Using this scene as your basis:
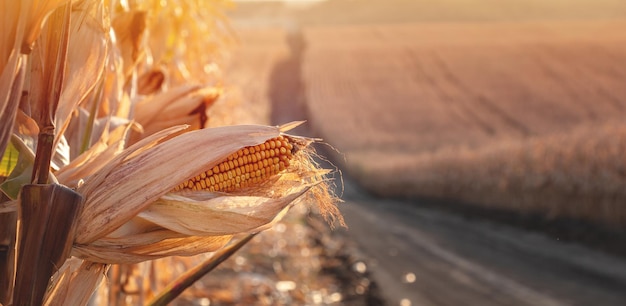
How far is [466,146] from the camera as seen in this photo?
26.0m

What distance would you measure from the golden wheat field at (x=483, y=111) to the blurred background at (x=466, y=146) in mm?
67

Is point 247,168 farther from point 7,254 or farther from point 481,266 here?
point 481,266

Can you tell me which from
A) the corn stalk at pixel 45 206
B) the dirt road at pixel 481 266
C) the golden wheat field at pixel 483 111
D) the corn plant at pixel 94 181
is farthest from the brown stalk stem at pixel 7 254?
the golden wheat field at pixel 483 111

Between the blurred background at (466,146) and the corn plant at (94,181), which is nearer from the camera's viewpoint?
the corn plant at (94,181)

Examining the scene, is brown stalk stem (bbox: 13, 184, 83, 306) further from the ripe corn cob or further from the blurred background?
the blurred background

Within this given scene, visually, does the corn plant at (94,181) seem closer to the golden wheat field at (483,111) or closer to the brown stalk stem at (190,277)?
the brown stalk stem at (190,277)

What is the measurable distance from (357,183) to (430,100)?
16320 mm

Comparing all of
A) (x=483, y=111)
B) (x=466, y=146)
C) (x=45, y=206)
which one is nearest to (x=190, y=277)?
(x=45, y=206)

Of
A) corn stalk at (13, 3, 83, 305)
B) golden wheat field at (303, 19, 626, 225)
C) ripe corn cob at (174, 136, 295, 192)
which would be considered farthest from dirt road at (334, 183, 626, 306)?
corn stalk at (13, 3, 83, 305)

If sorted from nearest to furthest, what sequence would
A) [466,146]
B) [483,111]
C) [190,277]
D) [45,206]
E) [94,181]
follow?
[45,206] < [94,181] < [190,277] < [466,146] < [483,111]

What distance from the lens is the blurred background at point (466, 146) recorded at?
10.5 metres

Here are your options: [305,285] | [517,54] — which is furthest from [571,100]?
[305,285]

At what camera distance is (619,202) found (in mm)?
13781

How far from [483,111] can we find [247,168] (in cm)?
4017
